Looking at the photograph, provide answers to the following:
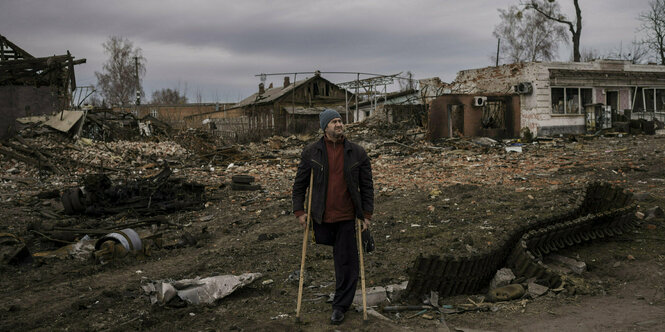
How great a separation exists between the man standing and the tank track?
2.79ft

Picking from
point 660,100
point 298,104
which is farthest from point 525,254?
point 298,104

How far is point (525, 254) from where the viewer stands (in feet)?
17.5

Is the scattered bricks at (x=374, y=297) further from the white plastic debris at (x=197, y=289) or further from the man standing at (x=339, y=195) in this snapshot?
the white plastic debris at (x=197, y=289)

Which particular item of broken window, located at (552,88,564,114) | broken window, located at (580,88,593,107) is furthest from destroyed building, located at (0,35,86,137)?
broken window, located at (580,88,593,107)

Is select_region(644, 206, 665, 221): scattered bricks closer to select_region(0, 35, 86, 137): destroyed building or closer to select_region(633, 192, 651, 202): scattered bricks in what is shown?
select_region(633, 192, 651, 202): scattered bricks

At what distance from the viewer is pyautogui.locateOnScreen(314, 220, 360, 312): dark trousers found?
426cm

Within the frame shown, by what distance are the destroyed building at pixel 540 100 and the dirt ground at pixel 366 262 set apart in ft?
32.9

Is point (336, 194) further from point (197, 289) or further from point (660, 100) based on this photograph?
point (660, 100)

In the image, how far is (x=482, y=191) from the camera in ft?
32.8

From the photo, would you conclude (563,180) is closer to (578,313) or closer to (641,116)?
(578,313)

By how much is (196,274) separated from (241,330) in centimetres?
217

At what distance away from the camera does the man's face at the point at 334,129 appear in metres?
4.18

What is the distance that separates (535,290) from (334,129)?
2.58 m

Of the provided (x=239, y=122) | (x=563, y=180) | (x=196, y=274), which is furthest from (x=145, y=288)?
(x=239, y=122)
